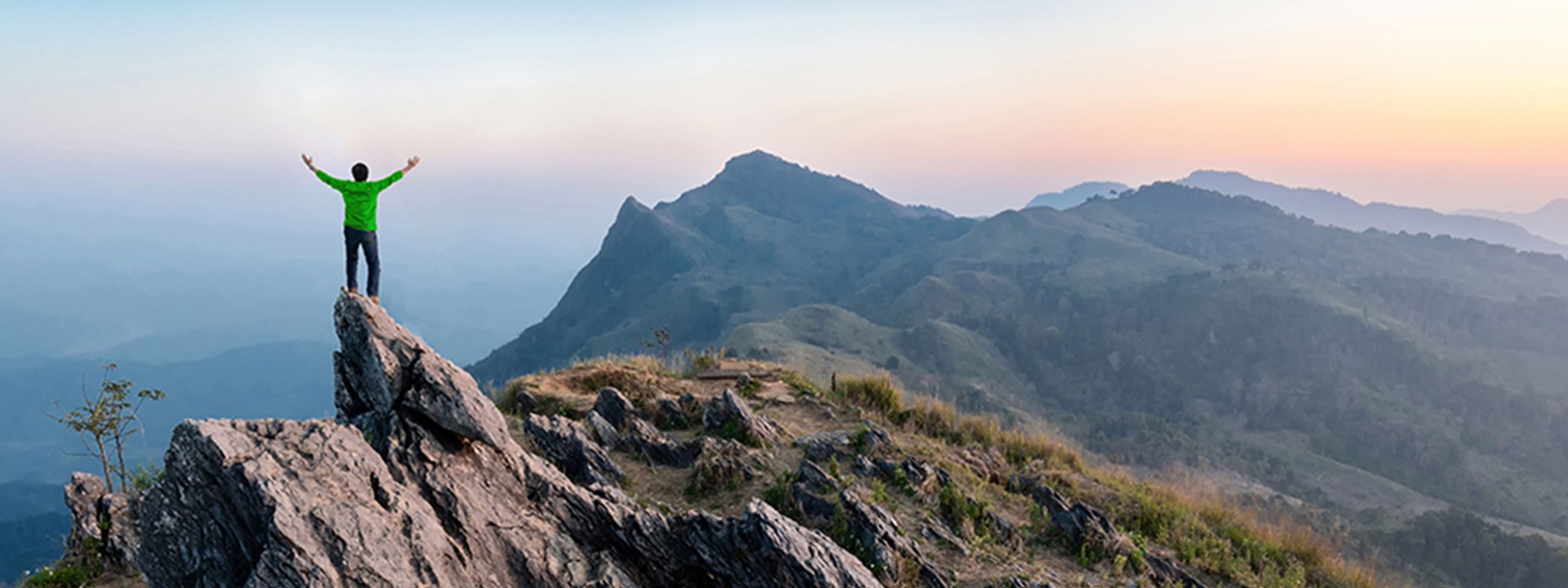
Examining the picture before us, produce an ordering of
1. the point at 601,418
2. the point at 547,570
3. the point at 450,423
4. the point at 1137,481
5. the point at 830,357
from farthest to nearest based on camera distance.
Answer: the point at 830,357 < the point at 1137,481 < the point at 601,418 < the point at 450,423 < the point at 547,570

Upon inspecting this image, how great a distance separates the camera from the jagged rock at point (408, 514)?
6.88 metres

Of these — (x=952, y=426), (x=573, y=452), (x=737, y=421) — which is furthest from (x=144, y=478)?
(x=952, y=426)

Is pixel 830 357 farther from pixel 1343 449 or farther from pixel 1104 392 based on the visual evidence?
pixel 1343 449

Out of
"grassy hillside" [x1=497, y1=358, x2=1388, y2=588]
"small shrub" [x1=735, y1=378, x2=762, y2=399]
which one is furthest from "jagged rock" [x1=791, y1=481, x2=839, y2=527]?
"small shrub" [x1=735, y1=378, x2=762, y2=399]

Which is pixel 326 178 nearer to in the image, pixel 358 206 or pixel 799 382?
pixel 358 206

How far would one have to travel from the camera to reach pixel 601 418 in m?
15.3

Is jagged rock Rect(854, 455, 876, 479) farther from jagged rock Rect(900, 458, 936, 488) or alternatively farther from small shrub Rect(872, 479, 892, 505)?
jagged rock Rect(900, 458, 936, 488)

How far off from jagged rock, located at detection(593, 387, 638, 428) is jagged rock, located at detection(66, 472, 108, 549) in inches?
339

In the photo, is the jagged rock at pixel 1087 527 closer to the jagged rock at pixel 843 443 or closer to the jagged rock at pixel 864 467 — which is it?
the jagged rock at pixel 864 467

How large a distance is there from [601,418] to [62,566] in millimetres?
8631

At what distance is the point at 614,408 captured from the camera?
16391 millimetres

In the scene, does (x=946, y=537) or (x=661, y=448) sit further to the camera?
(x=661, y=448)

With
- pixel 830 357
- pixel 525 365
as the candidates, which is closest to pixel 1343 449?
pixel 830 357

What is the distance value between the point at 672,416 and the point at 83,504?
10.6 m
